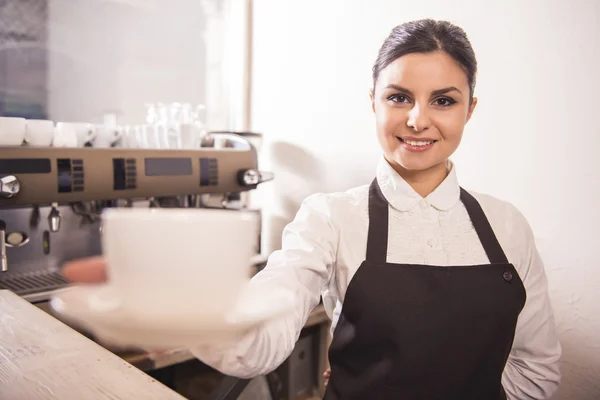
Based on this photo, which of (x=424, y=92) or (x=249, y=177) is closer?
(x=424, y=92)

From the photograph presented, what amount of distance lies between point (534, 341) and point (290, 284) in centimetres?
67

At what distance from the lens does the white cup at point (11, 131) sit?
140 centimetres

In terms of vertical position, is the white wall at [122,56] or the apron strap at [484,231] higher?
the white wall at [122,56]

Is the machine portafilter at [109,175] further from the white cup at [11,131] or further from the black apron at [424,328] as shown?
the black apron at [424,328]

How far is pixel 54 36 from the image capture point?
1938 mm

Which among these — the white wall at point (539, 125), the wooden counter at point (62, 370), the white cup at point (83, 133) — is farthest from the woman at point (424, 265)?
the white cup at point (83, 133)

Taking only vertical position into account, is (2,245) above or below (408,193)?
below

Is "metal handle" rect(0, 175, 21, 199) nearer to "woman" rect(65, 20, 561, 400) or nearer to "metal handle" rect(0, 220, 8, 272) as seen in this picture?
"metal handle" rect(0, 220, 8, 272)

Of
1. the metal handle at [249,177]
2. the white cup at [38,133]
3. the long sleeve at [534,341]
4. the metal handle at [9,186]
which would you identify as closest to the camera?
the long sleeve at [534,341]

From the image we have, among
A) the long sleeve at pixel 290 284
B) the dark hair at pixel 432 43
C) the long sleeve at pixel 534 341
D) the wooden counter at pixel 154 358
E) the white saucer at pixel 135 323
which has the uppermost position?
the dark hair at pixel 432 43

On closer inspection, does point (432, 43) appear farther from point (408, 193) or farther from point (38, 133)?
point (38, 133)

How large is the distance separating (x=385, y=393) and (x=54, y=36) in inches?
72.6

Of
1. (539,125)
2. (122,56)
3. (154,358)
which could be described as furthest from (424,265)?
(122,56)

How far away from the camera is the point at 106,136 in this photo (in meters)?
1.80
